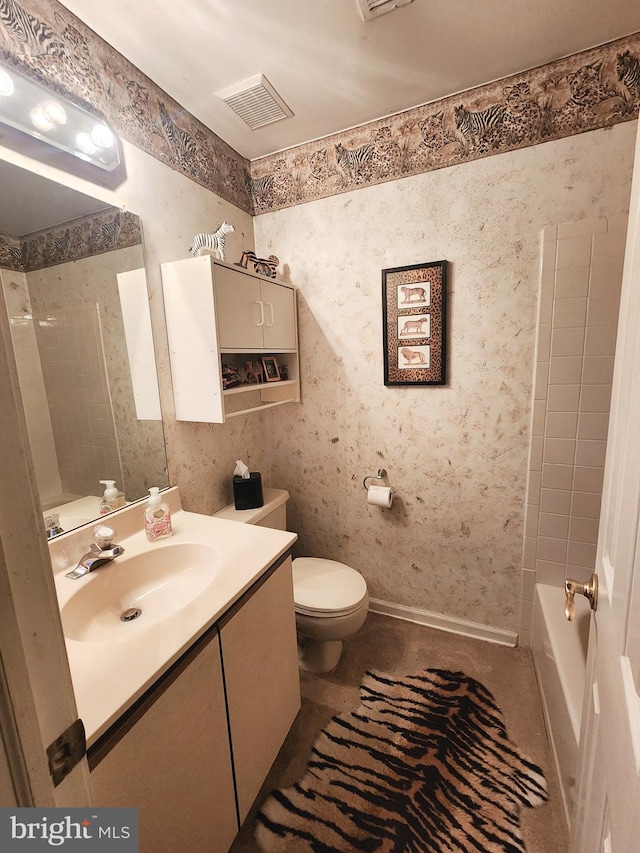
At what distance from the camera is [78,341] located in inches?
47.0

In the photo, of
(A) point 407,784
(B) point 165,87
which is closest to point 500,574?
(A) point 407,784

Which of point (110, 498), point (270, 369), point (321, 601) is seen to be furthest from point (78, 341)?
point (321, 601)

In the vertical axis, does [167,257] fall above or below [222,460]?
above

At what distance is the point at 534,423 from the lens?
63.0 inches

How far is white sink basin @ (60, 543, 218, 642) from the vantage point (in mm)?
1022

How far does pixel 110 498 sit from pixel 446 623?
5.71ft

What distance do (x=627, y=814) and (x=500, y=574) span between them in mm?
1427

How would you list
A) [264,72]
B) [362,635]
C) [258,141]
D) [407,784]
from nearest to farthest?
1. [407,784]
2. [264,72]
3. [258,141]
4. [362,635]

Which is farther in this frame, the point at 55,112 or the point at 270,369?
the point at 270,369

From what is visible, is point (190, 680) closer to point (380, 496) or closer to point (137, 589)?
point (137, 589)

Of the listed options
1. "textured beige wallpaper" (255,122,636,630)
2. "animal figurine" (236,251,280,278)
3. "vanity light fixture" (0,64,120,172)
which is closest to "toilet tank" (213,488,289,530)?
"textured beige wallpaper" (255,122,636,630)

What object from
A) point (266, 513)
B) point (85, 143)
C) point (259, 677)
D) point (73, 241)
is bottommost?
point (259, 677)

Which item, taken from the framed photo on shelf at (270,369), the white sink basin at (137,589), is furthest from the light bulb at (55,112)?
the white sink basin at (137,589)

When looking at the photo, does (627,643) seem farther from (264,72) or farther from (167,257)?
(264,72)
